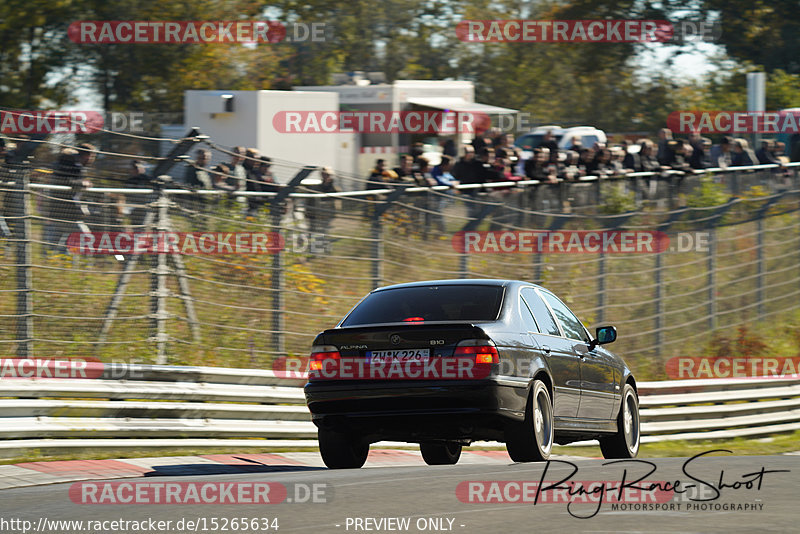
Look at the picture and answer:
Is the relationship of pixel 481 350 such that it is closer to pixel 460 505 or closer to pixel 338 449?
pixel 338 449

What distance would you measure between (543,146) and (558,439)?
10814 mm

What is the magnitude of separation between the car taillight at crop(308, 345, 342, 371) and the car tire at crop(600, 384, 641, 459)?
132 inches

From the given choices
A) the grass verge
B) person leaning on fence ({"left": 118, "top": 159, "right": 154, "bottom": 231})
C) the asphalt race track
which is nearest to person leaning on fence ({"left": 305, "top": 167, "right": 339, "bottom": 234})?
person leaning on fence ({"left": 118, "top": 159, "right": 154, "bottom": 231})

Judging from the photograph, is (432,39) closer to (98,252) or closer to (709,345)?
(709,345)

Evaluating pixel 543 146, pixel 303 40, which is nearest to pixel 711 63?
pixel 303 40

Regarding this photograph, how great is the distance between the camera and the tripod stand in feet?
42.3

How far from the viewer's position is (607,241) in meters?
19.0

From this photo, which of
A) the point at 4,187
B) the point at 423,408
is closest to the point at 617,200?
the point at 4,187

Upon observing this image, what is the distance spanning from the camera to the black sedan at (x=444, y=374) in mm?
9367

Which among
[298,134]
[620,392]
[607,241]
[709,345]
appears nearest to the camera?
[620,392]

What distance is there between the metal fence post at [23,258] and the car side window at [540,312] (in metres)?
4.37

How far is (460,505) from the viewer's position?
7301mm

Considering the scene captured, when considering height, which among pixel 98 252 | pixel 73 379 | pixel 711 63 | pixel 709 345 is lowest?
pixel 709 345

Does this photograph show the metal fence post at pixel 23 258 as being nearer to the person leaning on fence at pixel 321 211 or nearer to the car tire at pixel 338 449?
the car tire at pixel 338 449
